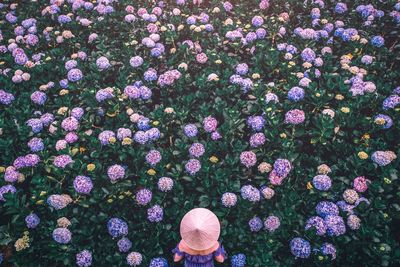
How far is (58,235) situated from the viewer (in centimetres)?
268

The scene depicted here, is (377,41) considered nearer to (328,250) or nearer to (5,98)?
(328,250)

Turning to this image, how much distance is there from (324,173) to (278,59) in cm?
161

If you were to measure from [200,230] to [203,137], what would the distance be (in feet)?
4.67

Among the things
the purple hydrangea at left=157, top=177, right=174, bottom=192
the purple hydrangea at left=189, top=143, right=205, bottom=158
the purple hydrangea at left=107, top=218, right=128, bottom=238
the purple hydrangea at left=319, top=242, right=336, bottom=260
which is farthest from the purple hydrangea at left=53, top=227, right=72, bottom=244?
the purple hydrangea at left=319, top=242, right=336, bottom=260

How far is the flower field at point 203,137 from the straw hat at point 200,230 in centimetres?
48

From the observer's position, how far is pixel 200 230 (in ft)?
7.61

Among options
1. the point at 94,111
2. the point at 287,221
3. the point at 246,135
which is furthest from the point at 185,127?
the point at 287,221

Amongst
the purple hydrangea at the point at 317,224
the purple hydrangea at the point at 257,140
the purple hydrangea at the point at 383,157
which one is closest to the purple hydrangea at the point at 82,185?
the purple hydrangea at the point at 257,140

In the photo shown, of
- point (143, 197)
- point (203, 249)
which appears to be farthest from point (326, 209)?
point (143, 197)

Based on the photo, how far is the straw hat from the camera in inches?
92.1

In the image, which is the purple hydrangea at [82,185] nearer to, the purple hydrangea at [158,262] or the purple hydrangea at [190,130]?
the purple hydrangea at [158,262]

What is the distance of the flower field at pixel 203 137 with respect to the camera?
2.82m

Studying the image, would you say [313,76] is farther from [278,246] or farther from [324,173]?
[278,246]

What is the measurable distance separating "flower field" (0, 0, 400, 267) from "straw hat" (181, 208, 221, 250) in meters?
0.48
